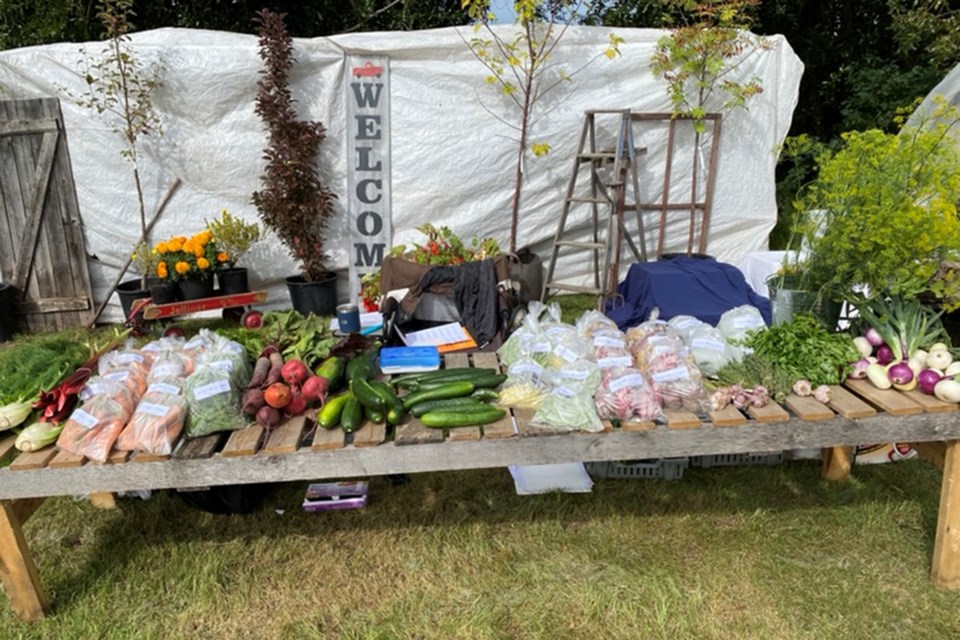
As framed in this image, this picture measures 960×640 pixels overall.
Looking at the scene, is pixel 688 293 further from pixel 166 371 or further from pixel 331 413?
pixel 166 371

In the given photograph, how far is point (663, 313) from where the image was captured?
4531 millimetres

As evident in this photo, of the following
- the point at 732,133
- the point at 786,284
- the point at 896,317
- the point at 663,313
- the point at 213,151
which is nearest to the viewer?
the point at 896,317

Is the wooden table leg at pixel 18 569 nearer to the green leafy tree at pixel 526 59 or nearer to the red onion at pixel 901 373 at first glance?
the red onion at pixel 901 373

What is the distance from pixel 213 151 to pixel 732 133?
4.71 meters

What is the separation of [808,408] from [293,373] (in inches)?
71.1

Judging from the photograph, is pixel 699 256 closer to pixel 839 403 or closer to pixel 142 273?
pixel 839 403

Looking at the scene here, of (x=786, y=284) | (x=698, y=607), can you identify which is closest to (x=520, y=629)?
(x=698, y=607)

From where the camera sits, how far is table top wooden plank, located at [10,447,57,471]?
191 centimetres

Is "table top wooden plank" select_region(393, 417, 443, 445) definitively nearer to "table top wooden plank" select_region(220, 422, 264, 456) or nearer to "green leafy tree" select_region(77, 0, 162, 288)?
"table top wooden plank" select_region(220, 422, 264, 456)

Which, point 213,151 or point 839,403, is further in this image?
point 213,151

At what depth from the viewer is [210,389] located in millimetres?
2076

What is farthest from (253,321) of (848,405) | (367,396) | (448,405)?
(848,405)

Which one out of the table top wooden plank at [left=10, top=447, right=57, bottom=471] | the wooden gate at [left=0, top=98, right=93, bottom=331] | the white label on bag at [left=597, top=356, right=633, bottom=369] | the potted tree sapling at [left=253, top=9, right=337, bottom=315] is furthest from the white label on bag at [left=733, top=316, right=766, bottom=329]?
the wooden gate at [left=0, top=98, right=93, bottom=331]

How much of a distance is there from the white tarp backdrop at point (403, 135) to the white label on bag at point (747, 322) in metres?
3.46
